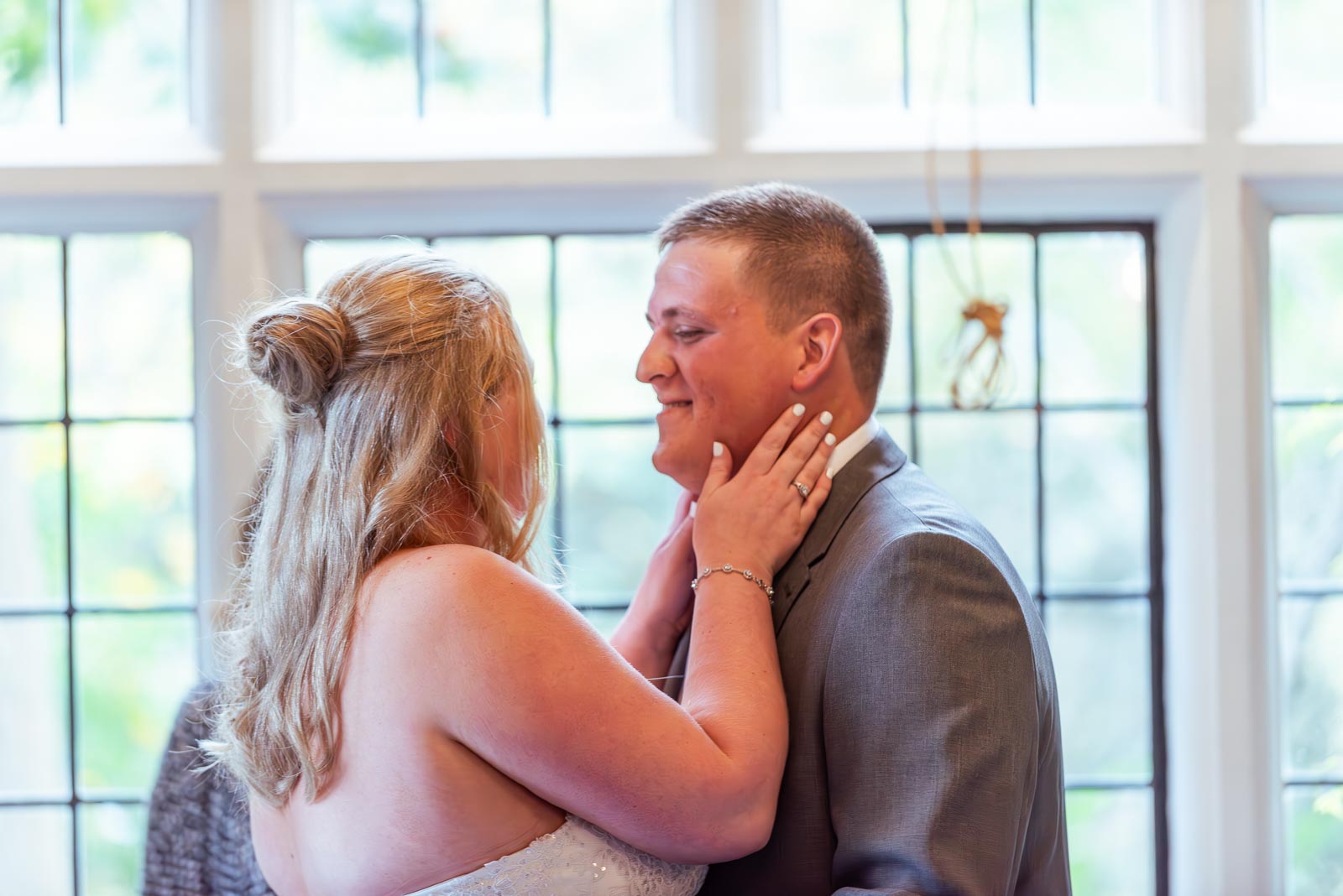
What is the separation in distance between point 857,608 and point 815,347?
41cm

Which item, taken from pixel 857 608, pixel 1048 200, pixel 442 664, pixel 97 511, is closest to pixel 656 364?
pixel 857 608

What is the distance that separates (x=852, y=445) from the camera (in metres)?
1.75

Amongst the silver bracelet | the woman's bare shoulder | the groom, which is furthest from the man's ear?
the woman's bare shoulder

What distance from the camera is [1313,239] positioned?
115 inches

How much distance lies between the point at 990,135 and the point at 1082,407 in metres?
0.71

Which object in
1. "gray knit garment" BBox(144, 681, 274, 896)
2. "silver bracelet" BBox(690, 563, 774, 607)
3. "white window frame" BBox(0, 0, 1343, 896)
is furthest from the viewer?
"white window frame" BBox(0, 0, 1343, 896)

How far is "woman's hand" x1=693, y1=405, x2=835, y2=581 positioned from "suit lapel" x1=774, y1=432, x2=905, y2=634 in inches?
0.6

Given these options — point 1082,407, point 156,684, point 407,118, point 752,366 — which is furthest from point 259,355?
point 1082,407

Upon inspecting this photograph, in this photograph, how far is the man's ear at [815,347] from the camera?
1.71 meters

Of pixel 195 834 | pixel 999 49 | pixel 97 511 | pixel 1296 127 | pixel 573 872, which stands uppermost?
Answer: pixel 999 49

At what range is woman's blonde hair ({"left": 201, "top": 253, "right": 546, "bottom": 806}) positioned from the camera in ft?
4.58

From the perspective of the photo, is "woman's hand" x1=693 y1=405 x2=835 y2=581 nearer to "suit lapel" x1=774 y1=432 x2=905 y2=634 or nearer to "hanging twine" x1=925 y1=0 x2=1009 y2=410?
"suit lapel" x1=774 y1=432 x2=905 y2=634

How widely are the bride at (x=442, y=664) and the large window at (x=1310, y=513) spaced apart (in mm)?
1980

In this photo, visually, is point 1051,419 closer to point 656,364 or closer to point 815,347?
point 815,347
